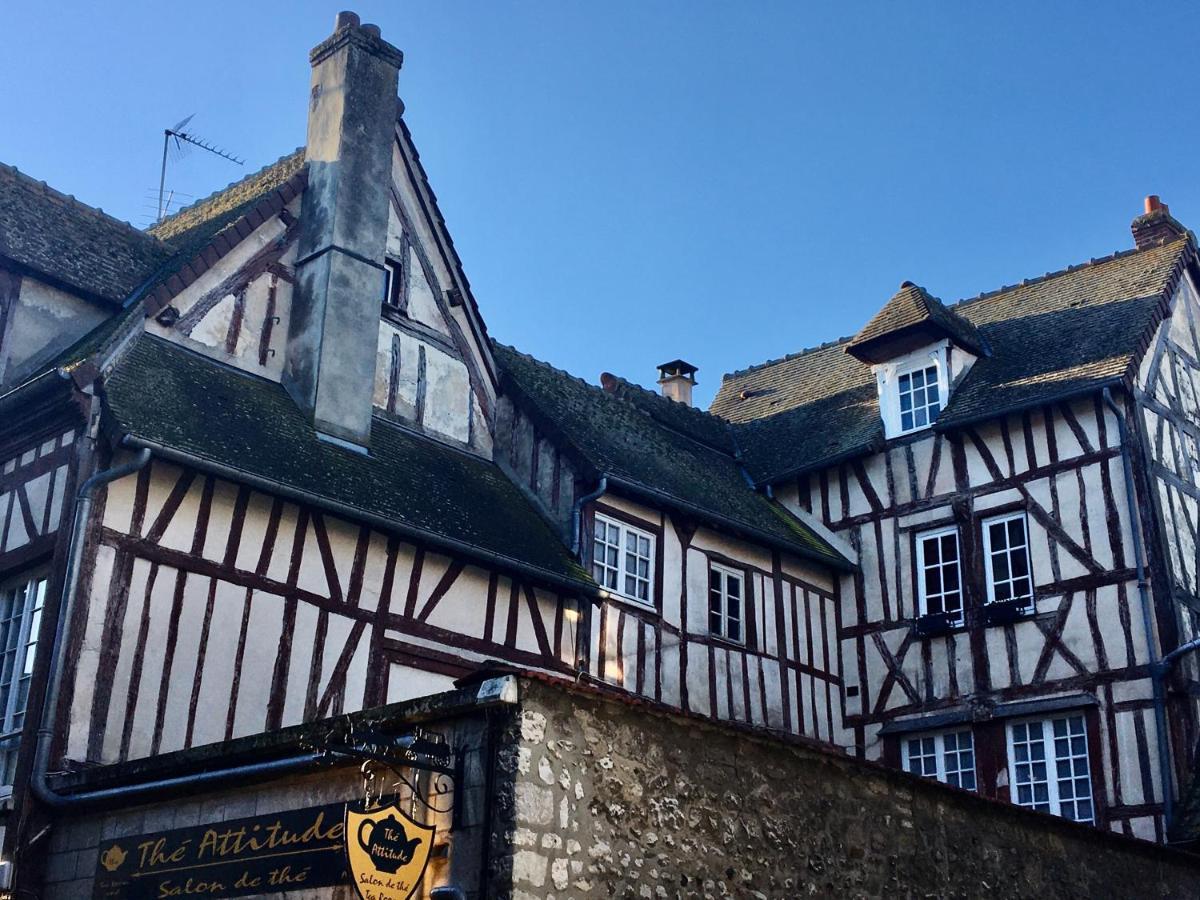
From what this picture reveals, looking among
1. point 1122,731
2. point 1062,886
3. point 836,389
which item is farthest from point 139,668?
point 836,389

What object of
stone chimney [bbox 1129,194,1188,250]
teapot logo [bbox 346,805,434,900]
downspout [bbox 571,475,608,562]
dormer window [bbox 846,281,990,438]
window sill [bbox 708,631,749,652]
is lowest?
teapot logo [bbox 346,805,434,900]

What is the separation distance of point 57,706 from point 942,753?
32.0 feet

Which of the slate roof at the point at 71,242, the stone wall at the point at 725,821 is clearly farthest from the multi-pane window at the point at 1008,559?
the slate roof at the point at 71,242

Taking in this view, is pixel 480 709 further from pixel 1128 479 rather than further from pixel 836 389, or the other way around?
pixel 836 389

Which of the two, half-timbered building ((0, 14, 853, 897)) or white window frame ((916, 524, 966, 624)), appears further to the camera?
white window frame ((916, 524, 966, 624))

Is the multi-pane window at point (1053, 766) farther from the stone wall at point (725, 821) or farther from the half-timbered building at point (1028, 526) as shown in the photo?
the stone wall at point (725, 821)

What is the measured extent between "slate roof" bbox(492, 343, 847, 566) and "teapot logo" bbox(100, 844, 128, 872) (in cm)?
712

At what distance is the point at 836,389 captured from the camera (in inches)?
780

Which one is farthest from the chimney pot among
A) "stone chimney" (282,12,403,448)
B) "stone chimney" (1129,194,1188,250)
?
"stone chimney" (282,12,403,448)

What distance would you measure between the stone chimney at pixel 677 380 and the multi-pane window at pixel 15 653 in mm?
11555

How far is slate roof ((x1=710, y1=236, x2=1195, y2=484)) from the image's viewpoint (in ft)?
54.2

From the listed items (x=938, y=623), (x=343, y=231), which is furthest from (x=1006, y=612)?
(x=343, y=231)

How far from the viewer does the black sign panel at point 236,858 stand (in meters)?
7.64

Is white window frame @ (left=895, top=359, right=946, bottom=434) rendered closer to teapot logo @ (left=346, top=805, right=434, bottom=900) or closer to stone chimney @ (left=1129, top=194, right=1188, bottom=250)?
stone chimney @ (left=1129, top=194, right=1188, bottom=250)
